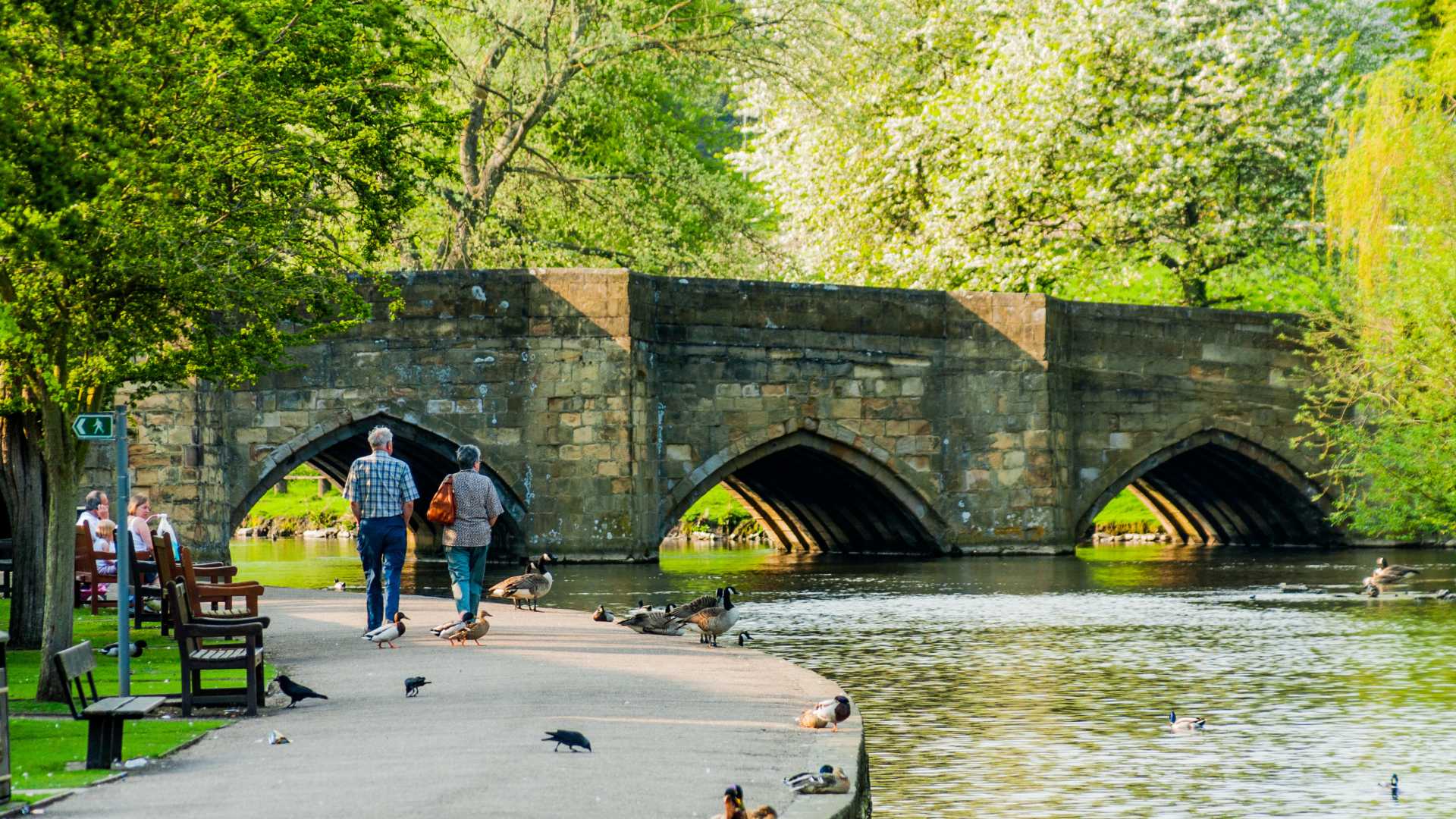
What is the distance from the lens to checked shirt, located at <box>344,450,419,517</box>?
1462 centimetres

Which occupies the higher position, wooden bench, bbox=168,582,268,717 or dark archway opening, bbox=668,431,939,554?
dark archway opening, bbox=668,431,939,554

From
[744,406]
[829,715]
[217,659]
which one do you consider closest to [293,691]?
[217,659]

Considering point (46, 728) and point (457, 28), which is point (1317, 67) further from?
point (46, 728)

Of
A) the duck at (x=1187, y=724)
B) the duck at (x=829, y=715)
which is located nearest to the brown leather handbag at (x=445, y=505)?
the duck at (x=1187, y=724)

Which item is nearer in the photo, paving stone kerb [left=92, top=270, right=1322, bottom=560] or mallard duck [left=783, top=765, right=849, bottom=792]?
mallard duck [left=783, top=765, right=849, bottom=792]

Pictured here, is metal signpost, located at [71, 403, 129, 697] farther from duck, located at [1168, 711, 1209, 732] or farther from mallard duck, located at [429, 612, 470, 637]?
duck, located at [1168, 711, 1209, 732]

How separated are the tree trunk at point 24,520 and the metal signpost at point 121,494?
457cm

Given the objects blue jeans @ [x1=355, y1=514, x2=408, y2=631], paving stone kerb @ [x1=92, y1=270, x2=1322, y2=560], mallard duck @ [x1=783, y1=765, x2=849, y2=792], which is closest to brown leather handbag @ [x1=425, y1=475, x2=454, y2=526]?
blue jeans @ [x1=355, y1=514, x2=408, y2=631]

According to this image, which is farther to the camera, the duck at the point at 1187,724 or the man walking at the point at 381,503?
the man walking at the point at 381,503

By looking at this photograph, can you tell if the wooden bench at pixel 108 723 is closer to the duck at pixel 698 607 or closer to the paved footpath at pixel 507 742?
the paved footpath at pixel 507 742

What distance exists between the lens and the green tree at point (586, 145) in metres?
33.8

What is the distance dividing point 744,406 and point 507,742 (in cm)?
2112

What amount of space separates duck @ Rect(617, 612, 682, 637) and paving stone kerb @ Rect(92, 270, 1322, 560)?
448 inches

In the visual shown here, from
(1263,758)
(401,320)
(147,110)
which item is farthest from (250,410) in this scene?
(1263,758)
